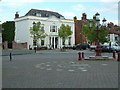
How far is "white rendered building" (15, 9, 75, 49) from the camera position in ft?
186

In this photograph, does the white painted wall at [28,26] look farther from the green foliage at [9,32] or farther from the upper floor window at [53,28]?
the green foliage at [9,32]

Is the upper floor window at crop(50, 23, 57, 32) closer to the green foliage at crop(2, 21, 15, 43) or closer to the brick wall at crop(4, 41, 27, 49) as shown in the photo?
the brick wall at crop(4, 41, 27, 49)

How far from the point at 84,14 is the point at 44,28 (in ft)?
64.4

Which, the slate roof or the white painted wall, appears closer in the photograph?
the white painted wall

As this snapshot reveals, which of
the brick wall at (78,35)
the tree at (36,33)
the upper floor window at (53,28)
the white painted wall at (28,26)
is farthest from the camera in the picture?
the brick wall at (78,35)

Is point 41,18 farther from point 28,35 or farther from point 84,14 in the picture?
point 84,14

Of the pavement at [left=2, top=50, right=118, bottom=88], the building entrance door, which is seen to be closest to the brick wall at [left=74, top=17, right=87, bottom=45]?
the building entrance door

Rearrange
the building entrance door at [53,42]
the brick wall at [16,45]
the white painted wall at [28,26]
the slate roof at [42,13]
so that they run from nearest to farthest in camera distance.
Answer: the brick wall at [16,45] → the white painted wall at [28,26] → the slate roof at [42,13] → the building entrance door at [53,42]

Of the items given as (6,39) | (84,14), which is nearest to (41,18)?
(6,39)

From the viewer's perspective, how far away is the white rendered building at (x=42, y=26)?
186 feet

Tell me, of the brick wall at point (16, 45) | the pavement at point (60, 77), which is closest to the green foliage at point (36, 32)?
the brick wall at point (16, 45)

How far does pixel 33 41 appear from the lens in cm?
5628

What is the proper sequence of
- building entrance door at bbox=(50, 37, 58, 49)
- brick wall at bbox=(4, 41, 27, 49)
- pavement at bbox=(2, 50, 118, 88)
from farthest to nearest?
building entrance door at bbox=(50, 37, 58, 49)
brick wall at bbox=(4, 41, 27, 49)
pavement at bbox=(2, 50, 118, 88)

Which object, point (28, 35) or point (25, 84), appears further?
point (28, 35)
